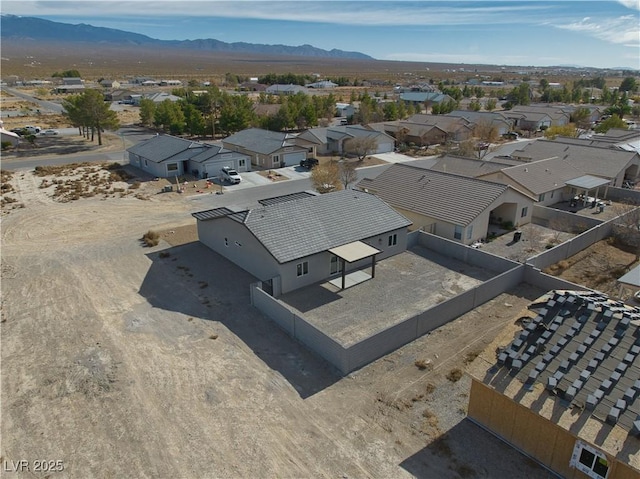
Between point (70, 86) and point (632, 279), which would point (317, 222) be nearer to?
point (632, 279)

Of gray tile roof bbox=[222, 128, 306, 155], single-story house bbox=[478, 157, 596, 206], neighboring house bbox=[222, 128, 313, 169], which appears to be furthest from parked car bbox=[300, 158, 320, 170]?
single-story house bbox=[478, 157, 596, 206]

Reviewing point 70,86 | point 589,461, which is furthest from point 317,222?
point 70,86

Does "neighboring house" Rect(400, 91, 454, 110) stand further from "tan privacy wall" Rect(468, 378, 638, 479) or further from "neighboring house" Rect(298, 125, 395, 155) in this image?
"tan privacy wall" Rect(468, 378, 638, 479)

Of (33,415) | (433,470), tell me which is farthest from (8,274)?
(433,470)

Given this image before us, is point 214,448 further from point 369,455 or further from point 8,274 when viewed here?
point 8,274

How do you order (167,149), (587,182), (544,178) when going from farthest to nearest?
(167,149) → (587,182) → (544,178)

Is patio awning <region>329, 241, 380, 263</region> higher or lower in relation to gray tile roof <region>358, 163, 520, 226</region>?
lower

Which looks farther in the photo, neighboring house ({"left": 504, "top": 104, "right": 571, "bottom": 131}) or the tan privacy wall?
neighboring house ({"left": 504, "top": 104, "right": 571, "bottom": 131})
